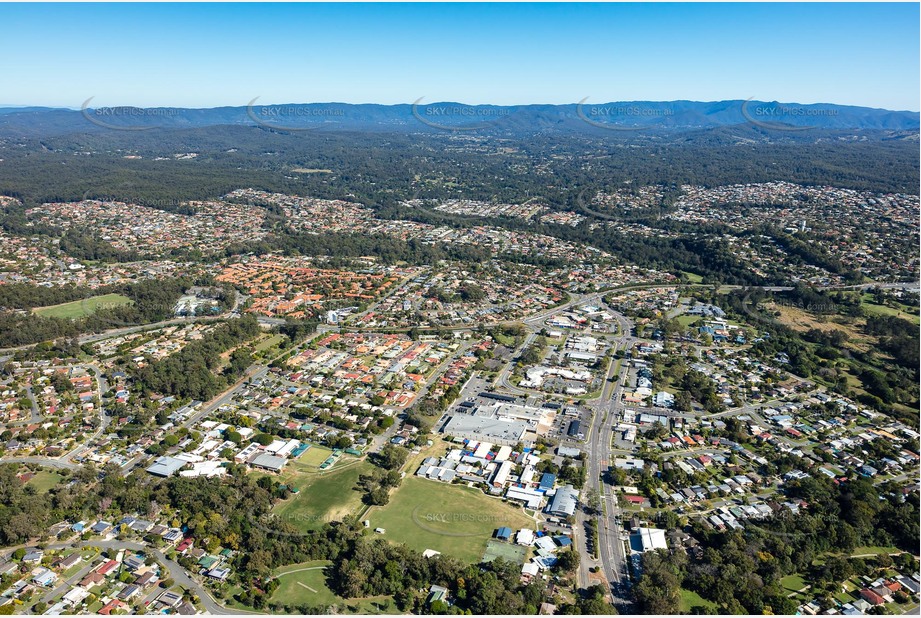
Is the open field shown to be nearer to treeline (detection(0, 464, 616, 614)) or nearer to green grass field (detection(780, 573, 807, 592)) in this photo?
treeline (detection(0, 464, 616, 614))

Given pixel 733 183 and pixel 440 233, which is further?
pixel 733 183

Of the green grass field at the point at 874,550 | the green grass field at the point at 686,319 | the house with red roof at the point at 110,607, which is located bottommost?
the green grass field at the point at 874,550

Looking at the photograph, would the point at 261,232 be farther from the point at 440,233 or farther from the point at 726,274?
the point at 726,274

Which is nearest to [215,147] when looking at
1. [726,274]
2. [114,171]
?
[114,171]

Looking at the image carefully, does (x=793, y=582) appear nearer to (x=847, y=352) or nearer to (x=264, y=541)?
(x=264, y=541)

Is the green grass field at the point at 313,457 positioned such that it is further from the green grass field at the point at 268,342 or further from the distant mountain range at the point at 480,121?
the distant mountain range at the point at 480,121

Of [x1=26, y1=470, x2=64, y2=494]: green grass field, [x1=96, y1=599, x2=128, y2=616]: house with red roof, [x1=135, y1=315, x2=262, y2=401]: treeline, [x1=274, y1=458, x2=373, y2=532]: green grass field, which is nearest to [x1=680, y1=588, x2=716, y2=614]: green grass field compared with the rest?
[x1=274, y1=458, x2=373, y2=532]: green grass field

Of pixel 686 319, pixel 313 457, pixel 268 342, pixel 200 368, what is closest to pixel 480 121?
pixel 686 319

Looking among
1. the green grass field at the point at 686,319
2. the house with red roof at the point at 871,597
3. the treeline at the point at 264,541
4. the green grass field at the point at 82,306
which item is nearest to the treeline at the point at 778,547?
the house with red roof at the point at 871,597
